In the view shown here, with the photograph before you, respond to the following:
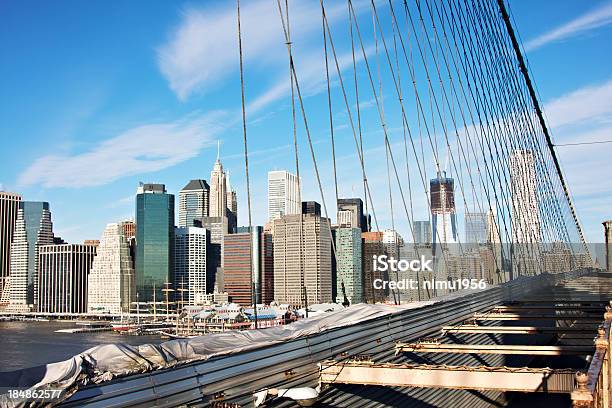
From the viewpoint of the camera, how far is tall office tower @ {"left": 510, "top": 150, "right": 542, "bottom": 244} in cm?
2691

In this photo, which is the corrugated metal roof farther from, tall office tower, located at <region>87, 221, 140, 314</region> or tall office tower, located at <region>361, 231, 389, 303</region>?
tall office tower, located at <region>87, 221, 140, 314</region>

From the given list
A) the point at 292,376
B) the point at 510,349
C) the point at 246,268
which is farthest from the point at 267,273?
the point at 292,376

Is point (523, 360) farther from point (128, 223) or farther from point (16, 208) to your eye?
point (16, 208)

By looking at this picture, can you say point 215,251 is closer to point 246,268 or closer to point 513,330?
point 246,268

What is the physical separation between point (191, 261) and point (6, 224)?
49052 mm

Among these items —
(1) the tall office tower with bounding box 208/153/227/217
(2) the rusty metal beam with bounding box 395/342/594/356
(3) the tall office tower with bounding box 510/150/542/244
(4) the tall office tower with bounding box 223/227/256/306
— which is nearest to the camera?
(2) the rusty metal beam with bounding box 395/342/594/356

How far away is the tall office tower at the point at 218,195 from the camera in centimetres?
19200

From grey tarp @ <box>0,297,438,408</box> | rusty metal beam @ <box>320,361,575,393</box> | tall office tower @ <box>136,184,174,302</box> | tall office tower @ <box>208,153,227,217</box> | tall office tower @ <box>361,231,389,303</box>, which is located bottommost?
rusty metal beam @ <box>320,361,575,393</box>

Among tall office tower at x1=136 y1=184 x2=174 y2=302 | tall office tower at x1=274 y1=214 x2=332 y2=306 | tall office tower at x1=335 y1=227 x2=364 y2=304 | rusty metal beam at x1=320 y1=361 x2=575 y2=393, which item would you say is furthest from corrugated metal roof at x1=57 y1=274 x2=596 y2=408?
tall office tower at x1=136 y1=184 x2=174 y2=302

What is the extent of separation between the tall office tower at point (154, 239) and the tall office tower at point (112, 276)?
2.69 metres

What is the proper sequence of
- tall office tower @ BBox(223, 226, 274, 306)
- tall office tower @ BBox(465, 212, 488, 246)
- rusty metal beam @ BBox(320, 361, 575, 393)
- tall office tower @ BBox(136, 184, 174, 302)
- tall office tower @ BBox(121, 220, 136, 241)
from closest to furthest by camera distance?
rusty metal beam @ BBox(320, 361, 575, 393) → tall office tower @ BBox(465, 212, 488, 246) → tall office tower @ BBox(223, 226, 274, 306) → tall office tower @ BBox(136, 184, 174, 302) → tall office tower @ BBox(121, 220, 136, 241)

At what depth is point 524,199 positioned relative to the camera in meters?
31.9

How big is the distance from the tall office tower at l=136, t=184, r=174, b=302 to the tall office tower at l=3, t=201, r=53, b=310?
22.8 metres

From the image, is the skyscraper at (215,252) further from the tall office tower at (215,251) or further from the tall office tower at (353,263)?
the tall office tower at (353,263)
